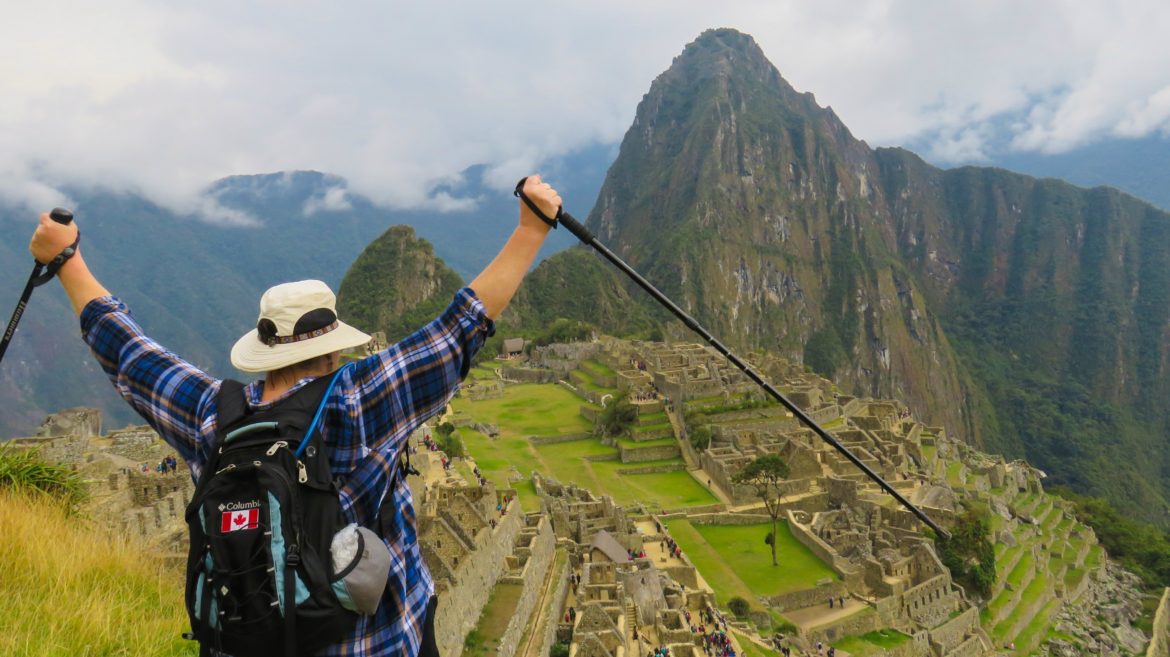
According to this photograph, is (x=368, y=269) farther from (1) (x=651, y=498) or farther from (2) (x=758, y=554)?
(2) (x=758, y=554)

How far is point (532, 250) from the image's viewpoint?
2.88 metres

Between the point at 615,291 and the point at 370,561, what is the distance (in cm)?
11299

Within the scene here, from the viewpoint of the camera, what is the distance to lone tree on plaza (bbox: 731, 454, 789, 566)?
28.2 m

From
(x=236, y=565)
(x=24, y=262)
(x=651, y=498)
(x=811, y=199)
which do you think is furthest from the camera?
(x=811, y=199)

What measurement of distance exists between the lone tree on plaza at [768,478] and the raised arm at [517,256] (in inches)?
1027

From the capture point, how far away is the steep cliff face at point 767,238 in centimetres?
14825

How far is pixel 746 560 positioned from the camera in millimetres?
25266

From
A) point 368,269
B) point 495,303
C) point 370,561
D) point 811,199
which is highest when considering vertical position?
point 811,199

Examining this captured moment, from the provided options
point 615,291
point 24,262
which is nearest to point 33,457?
point 24,262

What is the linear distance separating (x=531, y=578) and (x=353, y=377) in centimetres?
1502

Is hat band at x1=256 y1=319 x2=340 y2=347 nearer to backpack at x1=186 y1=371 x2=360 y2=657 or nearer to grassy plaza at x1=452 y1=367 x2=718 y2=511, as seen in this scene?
backpack at x1=186 y1=371 x2=360 y2=657

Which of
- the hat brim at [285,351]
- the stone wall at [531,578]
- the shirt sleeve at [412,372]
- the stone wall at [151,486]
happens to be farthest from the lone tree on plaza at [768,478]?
the hat brim at [285,351]

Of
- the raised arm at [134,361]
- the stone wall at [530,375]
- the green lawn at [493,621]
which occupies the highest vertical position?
the raised arm at [134,361]

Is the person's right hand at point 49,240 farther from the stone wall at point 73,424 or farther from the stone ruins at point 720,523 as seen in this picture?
the stone wall at point 73,424
